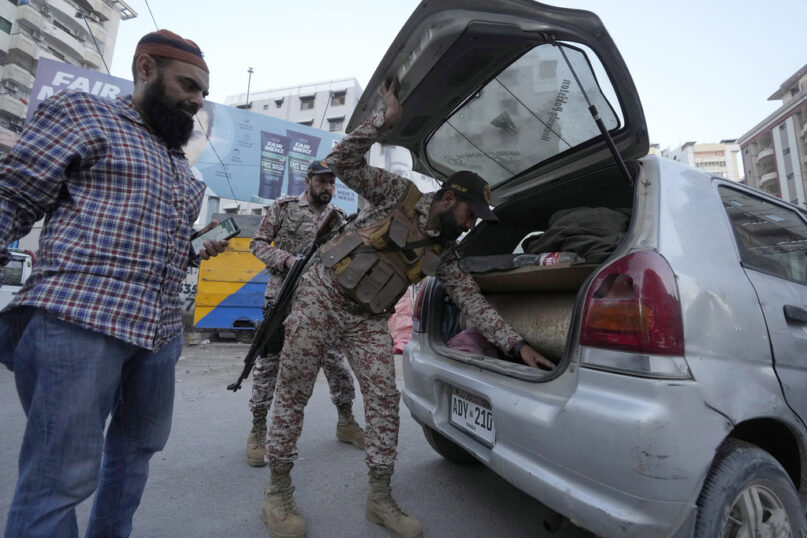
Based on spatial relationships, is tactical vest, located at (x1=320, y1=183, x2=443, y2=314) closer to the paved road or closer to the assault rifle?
the assault rifle

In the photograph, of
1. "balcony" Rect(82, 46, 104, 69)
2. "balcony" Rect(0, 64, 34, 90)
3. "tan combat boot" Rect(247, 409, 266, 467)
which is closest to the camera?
"tan combat boot" Rect(247, 409, 266, 467)

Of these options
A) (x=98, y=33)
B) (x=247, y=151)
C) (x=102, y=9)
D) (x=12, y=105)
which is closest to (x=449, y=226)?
(x=247, y=151)

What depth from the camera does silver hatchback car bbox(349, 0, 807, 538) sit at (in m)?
1.12

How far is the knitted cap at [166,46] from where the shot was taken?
1.25 meters

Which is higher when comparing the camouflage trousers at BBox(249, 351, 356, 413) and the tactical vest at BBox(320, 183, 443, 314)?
the tactical vest at BBox(320, 183, 443, 314)

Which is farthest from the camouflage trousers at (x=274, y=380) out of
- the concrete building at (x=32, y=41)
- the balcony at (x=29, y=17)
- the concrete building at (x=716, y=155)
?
the concrete building at (x=716, y=155)

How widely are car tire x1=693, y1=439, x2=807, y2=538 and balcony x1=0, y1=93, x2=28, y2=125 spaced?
3802 cm

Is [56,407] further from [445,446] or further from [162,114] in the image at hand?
[445,446]

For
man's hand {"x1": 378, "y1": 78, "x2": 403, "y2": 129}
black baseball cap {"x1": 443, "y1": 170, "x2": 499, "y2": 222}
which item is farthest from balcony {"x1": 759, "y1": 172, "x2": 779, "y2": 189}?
man's hand {"x1": 378, "y1": 78, "x2": 403, "y2": 129}

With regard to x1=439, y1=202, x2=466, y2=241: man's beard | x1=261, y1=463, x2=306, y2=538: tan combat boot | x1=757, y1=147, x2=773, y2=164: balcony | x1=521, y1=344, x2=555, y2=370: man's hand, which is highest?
x1=757, y1=147, x2=773, y2=164: balcony

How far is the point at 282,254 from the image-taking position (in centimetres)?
277

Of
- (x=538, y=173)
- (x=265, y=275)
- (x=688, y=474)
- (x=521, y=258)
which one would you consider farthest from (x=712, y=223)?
(x=265, y=275)

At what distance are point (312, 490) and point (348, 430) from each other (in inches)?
26.5

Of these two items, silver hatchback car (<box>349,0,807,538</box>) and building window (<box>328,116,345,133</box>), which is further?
building window (<box>328,116,345,133</box>)
